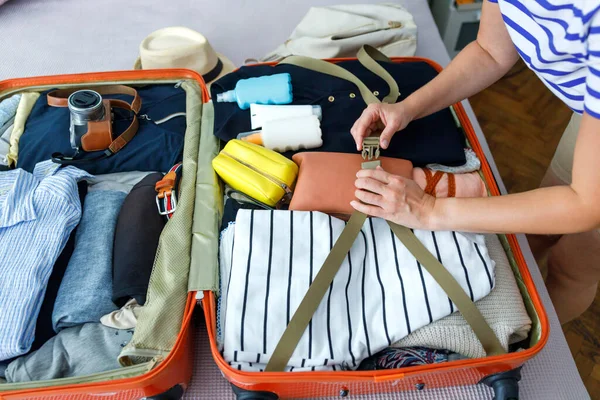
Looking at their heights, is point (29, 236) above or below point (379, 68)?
below

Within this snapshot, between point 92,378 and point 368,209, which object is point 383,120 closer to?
point 368,209

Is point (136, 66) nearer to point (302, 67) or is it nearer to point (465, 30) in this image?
point (302, 67)

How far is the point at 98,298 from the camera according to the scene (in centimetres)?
68

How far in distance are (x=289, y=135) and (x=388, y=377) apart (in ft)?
1.32

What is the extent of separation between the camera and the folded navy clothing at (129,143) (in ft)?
2.81

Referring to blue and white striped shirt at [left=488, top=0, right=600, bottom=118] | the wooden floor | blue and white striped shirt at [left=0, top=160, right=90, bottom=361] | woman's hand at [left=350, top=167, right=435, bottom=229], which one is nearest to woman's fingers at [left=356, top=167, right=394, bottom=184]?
woman's hand at [left=350, top=167, right=435, bottom=229]

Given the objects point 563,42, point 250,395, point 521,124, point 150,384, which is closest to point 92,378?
point 150,384

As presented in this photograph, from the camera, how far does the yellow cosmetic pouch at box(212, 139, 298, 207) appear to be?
739 mm

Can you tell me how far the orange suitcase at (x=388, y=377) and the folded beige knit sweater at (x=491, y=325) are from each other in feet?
0.07

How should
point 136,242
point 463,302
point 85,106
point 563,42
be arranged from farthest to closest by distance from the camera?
point 85,106 → point 136,242 → point 463,302 → point 563,42

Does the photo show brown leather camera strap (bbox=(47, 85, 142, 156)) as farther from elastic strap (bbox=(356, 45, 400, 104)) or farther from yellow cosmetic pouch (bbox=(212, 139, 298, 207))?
elastic strap (bbox=(356, 45, 400, 104))

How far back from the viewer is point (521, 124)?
166 centimetres

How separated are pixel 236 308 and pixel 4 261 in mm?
334

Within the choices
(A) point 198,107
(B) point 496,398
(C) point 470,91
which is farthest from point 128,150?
(B) point 496,398
